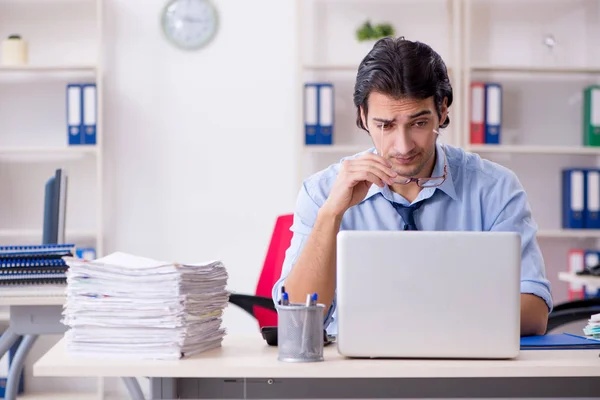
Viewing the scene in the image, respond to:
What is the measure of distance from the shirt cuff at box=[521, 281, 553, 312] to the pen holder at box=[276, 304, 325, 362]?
2.14 feet

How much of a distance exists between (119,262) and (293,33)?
3.03m

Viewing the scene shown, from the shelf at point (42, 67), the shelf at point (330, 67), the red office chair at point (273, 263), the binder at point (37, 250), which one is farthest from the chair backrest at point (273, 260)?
the shelf at point (42, 67)

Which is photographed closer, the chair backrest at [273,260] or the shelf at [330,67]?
the chair backrest at [273,260]

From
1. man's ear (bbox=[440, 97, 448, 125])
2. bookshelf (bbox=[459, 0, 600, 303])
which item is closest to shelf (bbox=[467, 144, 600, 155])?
bookshelf (bbox=[459, 0, 600, 303])

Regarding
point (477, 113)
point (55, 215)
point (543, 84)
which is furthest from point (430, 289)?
point (543, 84)

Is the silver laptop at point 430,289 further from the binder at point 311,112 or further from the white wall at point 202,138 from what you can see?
the white wall at point 202,138

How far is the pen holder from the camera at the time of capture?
51.8 inches

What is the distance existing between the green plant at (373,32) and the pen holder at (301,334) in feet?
9.90

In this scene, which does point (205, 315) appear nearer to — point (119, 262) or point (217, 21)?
point (119, 262)

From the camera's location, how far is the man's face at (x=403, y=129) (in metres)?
1.92

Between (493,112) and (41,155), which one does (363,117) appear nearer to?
(493,112)

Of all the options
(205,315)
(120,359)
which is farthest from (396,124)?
(120,359)

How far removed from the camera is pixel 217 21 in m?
4.27

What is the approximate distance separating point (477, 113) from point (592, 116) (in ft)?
1.98
